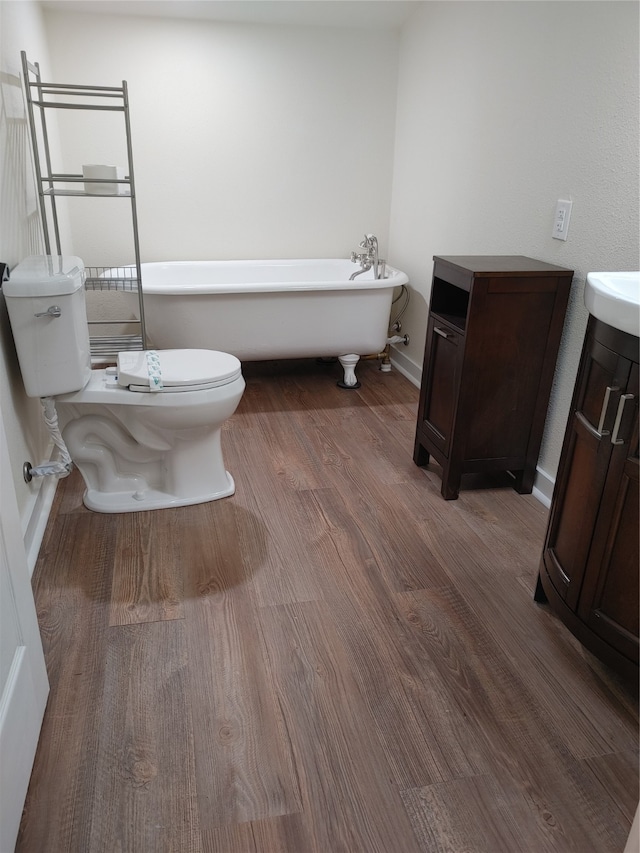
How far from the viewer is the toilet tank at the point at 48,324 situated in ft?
6.38

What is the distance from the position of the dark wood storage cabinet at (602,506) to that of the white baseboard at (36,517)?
1520mm

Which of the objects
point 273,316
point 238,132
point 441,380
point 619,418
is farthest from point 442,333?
point 238,132

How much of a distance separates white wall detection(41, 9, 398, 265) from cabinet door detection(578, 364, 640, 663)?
3.02 meters

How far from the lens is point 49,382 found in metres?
2.08

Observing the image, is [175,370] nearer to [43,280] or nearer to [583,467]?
[43,280]

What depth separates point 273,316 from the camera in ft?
11.0

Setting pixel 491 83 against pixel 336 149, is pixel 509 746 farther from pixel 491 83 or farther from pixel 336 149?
pixel 336 149

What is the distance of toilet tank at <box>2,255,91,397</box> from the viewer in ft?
6.38

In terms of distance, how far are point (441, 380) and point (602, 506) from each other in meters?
1.07

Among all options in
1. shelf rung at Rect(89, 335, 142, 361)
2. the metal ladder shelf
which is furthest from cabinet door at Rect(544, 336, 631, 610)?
shelf rung at Rect(89, 335, 142, 361)

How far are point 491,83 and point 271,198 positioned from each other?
161 cm

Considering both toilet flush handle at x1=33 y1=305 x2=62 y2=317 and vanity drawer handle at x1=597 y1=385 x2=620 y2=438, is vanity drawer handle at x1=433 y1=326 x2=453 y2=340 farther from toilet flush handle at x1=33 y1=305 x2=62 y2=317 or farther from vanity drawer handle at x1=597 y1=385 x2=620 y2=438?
toilet flush handle at x1=33 y1=305 x2=62 y2=317

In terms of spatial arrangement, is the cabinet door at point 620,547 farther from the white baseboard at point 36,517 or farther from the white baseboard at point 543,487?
the white baseboard at point 36,517

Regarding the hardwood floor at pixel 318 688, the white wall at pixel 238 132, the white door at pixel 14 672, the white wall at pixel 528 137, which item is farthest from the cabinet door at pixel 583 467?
the white wall at pixel 238 132
